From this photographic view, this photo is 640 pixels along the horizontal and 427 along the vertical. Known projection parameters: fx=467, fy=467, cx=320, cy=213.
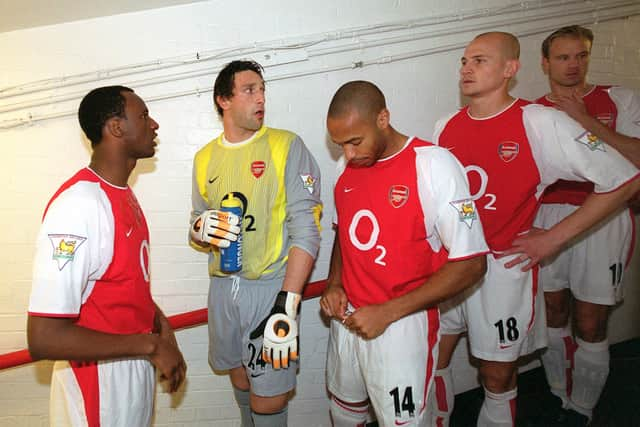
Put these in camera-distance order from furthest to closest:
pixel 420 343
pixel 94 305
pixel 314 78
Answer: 1. pixel 314 78
2. pixel 420 343
3. pixel 94 305

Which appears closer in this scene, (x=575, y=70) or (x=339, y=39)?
(x=575, y=70)

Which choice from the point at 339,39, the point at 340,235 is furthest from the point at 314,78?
the point at 340,235

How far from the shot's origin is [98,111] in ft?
5.25

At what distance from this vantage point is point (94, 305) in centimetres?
149

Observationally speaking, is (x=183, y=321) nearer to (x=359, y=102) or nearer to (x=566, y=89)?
(x=359, y=102)

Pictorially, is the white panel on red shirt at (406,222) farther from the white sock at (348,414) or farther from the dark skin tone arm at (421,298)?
the white sock at (348,414)

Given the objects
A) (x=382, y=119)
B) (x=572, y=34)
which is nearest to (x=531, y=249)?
(x=382, y=119)

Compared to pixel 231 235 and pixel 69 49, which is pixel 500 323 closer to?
pixel 231 235

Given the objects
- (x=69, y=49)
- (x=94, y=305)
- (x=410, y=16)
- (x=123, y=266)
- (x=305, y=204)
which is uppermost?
(x=410, y=16)

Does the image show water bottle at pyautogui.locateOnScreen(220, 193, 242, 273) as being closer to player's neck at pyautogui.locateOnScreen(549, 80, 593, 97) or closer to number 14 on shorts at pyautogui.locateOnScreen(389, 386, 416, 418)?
number 14 on shorts at pyautogui.locateOnScreen(389, 386, 416, 418)

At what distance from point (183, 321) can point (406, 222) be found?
148 cm

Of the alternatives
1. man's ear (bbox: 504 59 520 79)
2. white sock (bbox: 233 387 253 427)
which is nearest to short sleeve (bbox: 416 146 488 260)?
man's ear (bbox: 504 59 520 79)

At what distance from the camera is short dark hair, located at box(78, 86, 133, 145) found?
1.60 m

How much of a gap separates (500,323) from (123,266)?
1581 mm
